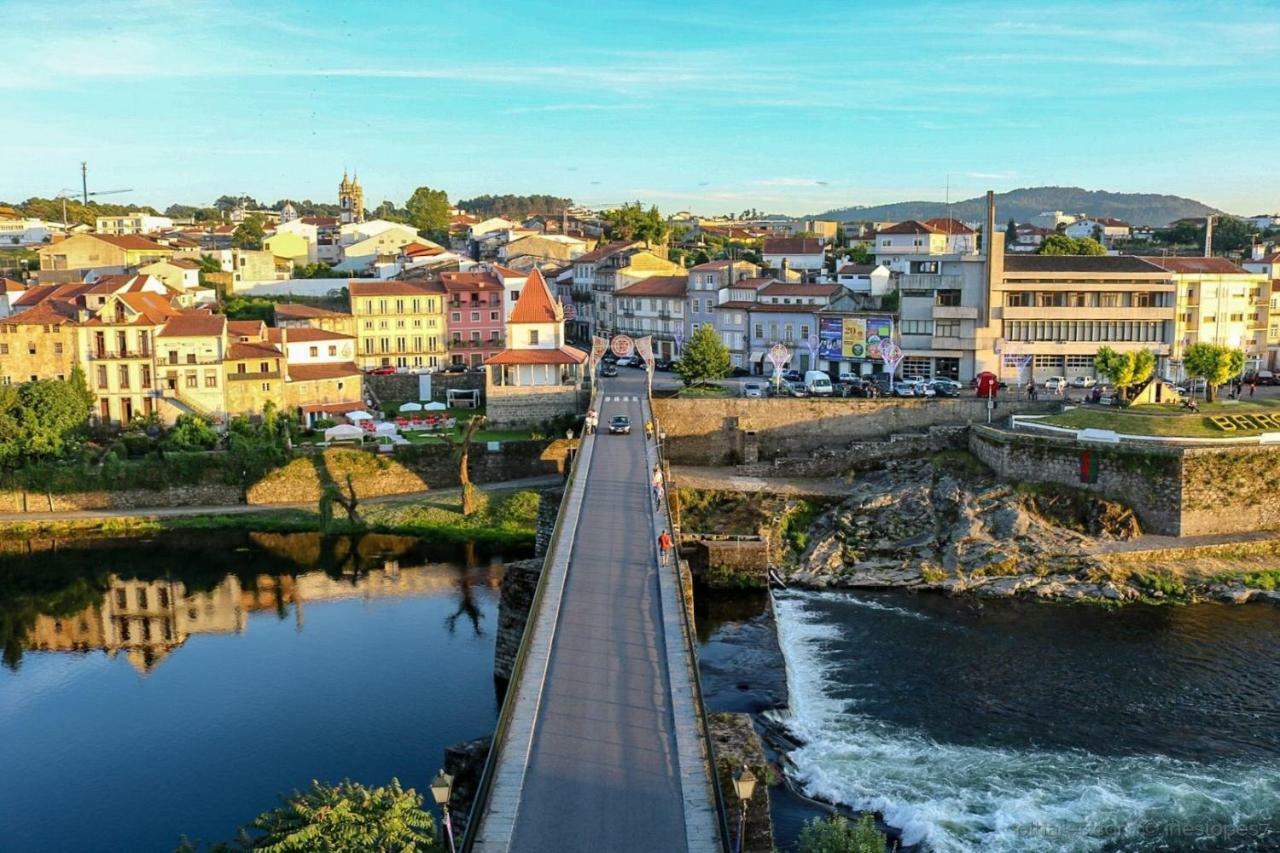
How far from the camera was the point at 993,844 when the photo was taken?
65.1 feet

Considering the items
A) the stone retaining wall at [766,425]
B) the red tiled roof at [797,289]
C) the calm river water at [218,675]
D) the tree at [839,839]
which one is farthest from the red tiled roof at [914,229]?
the tree at [839,839]

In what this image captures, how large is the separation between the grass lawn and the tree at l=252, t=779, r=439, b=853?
3118cm

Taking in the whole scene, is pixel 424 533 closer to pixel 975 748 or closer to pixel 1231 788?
pixel 975 748

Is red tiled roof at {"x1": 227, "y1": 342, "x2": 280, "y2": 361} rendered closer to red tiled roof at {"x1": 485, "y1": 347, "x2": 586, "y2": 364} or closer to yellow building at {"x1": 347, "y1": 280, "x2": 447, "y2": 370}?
yellow building at {"x1": 347, "y1": 280, "x2": 447, "y2": 370}

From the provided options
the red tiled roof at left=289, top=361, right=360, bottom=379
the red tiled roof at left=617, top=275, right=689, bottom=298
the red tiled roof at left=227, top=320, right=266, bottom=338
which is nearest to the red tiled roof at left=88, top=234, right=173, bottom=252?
the red tiled roof at left=227, top=320, right=266, bottom=338

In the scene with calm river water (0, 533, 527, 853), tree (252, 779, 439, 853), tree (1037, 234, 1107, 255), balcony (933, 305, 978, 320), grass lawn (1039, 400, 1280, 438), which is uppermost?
tree (1037, 234, 1107, 255)

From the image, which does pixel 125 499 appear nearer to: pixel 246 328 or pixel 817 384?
pixel 246 328

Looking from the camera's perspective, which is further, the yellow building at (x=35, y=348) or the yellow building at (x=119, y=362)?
the yellow building at (x=35, y=348)

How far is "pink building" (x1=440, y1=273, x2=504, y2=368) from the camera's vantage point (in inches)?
2462

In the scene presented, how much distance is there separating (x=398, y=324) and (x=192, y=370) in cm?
1291

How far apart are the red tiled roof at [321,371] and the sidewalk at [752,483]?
1738 centimetres

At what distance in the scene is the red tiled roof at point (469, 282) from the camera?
62.6 m

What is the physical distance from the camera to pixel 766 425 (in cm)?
4728

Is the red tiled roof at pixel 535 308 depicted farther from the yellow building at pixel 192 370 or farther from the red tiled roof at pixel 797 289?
the yellow building at pixel 192 370
